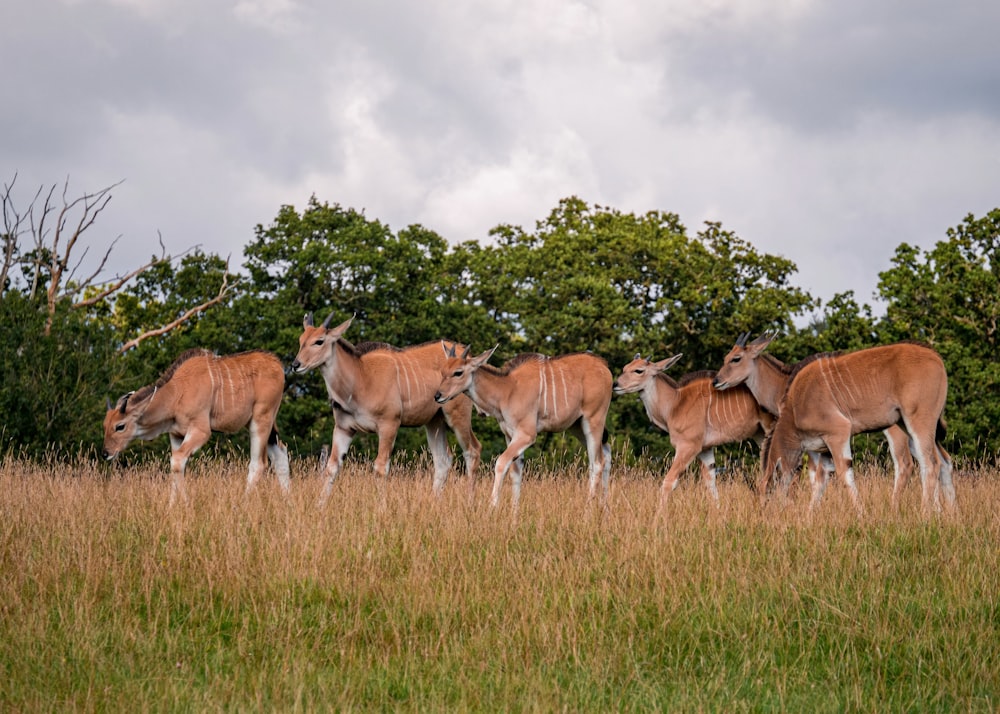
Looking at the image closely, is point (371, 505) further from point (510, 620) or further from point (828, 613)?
point (828, 613)

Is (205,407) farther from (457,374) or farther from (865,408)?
(865,408)

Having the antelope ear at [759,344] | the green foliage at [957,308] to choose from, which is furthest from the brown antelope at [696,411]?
the green foliage at [957,308]

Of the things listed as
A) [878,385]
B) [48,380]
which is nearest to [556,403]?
[878,385]

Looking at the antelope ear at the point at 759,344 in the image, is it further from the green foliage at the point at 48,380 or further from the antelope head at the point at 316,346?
the green foliage at the point at 48,380

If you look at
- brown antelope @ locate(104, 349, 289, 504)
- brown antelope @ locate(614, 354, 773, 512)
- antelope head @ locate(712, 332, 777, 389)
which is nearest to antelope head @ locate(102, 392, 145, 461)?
brown antelope @ locate(104, 349, 289, 504)

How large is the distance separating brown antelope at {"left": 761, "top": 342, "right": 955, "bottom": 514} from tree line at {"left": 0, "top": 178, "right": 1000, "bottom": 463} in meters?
7.78

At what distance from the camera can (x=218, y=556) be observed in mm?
8945

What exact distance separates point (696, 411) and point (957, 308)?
40.1 ft

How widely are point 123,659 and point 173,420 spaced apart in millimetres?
6977

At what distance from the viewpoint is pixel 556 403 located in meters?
13.7

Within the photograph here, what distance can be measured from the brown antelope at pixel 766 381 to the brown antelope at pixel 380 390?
3418 mm

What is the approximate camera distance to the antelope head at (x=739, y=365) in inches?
545

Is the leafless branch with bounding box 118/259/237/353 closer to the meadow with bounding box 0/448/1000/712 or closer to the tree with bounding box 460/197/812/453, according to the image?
the tree with bounding box 460/197/812/453

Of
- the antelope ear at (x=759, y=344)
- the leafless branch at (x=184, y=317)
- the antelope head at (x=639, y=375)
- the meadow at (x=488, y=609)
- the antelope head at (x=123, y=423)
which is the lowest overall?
the meadow at (x=488, y=609)
